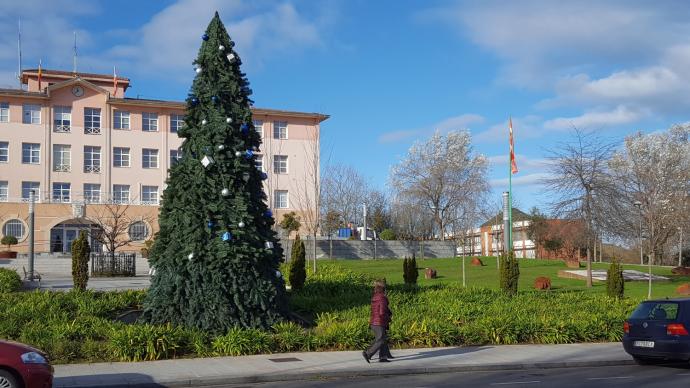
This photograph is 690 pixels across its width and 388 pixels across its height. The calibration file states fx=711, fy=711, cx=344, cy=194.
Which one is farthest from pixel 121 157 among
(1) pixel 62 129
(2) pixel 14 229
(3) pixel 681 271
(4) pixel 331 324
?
(4) pixel 331 324

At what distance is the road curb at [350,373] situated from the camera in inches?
465

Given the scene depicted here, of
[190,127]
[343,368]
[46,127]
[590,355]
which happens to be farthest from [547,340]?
[46,127]

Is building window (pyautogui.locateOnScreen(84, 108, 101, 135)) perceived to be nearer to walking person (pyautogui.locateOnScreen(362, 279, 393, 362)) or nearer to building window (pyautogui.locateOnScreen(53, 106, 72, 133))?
building window (pyautogui.locateOnScreen(53, 106, 72, 133))

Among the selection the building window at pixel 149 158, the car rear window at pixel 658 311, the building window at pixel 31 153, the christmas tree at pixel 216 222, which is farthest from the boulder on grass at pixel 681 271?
the building window at pixel 31 153

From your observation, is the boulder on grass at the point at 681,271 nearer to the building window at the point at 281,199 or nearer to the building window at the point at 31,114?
the building window at the point at 281,199

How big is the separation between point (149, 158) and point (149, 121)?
10.6 ft

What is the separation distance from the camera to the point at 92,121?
60.3m

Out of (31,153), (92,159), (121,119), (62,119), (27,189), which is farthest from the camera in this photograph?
(121,119)

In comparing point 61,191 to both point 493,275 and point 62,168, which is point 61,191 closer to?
point 62,168

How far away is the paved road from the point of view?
1205cm

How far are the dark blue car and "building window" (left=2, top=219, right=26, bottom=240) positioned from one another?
51793 mm

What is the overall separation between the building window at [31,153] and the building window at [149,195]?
8769 mm

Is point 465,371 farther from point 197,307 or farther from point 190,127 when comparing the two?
point 190,127

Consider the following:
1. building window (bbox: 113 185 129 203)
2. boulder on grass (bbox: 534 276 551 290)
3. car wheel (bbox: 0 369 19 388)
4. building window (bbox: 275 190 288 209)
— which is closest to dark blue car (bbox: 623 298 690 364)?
car wheel (bbox: 0 369 19 388)
